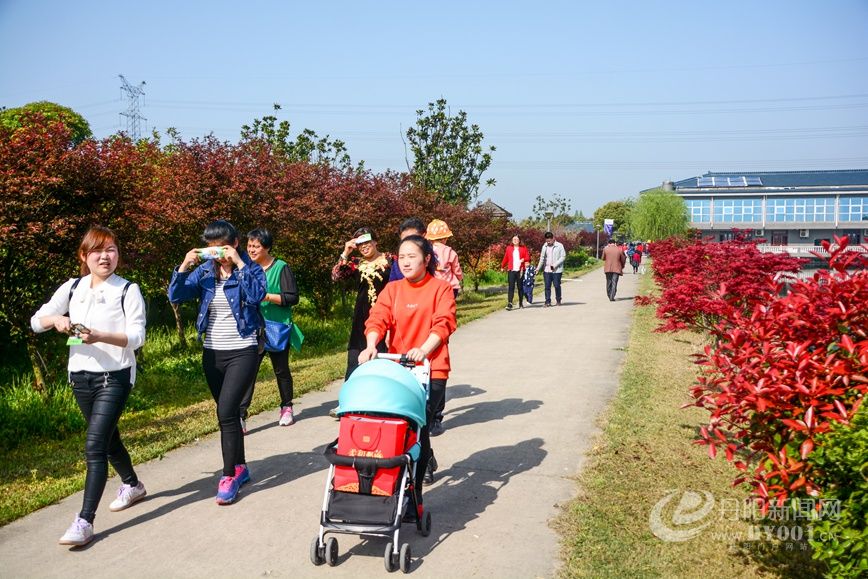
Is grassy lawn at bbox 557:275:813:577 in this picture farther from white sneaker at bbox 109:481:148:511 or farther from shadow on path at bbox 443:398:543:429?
white sneaker at bbox 109:481:148:511

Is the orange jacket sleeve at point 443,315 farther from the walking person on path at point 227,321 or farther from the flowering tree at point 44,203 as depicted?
the flowering tree at point 44,203

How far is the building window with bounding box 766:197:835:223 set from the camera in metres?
81.2

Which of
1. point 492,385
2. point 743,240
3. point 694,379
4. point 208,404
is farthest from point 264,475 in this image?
point 743,240

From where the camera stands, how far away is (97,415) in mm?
4449

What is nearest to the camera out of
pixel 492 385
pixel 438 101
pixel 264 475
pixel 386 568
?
pixel 386 568

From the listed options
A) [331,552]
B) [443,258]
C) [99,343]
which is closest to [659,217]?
[443,258]

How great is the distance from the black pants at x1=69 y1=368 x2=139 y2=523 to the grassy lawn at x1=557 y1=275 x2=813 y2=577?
2.87 metres

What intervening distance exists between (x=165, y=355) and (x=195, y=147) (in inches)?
134

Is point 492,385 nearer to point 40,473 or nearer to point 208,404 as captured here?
point 208,404

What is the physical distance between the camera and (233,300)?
5.04 metres

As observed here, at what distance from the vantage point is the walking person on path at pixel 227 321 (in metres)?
5.00

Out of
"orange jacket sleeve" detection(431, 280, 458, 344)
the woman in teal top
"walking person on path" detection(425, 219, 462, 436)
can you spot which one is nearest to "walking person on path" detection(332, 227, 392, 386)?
the woman in teal top

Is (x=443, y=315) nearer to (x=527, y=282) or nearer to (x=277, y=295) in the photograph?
(x=277, y=295)

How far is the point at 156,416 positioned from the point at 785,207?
283 feet
